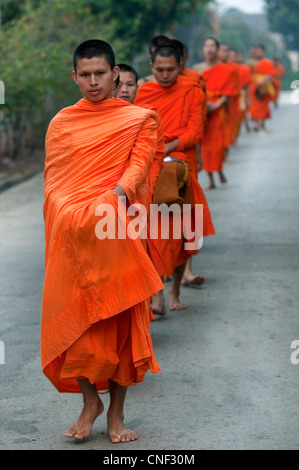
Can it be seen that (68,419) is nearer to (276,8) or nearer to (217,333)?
(217,333)

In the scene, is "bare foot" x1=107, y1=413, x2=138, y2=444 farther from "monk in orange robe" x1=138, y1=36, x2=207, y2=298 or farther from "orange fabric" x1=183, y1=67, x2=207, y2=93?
"orange fabric" x1=183, y1=67, x2=207, y2=93

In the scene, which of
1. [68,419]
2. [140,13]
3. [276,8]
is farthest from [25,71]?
[276,8]

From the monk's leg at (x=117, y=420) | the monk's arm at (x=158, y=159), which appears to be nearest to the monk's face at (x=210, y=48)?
the monk's arm at (x=158, y=159)

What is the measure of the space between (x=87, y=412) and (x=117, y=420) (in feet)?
0.47

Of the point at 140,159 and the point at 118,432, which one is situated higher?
the point at 140,159

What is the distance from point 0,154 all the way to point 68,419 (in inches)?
513

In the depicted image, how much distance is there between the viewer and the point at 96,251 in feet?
14.5

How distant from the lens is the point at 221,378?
551 centimetres

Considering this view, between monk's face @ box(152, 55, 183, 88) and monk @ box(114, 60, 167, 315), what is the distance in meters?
0.61

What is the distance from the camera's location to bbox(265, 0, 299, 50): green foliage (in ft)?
214

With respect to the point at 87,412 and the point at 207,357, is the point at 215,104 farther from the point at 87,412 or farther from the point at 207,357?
the point at 87,412

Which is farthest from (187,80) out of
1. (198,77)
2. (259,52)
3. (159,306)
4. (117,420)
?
(259,52)

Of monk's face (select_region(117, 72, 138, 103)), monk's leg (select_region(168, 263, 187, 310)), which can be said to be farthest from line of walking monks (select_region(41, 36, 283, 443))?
monk's leg (select_region(168, 263, 187, 310))

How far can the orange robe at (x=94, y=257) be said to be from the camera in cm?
441
